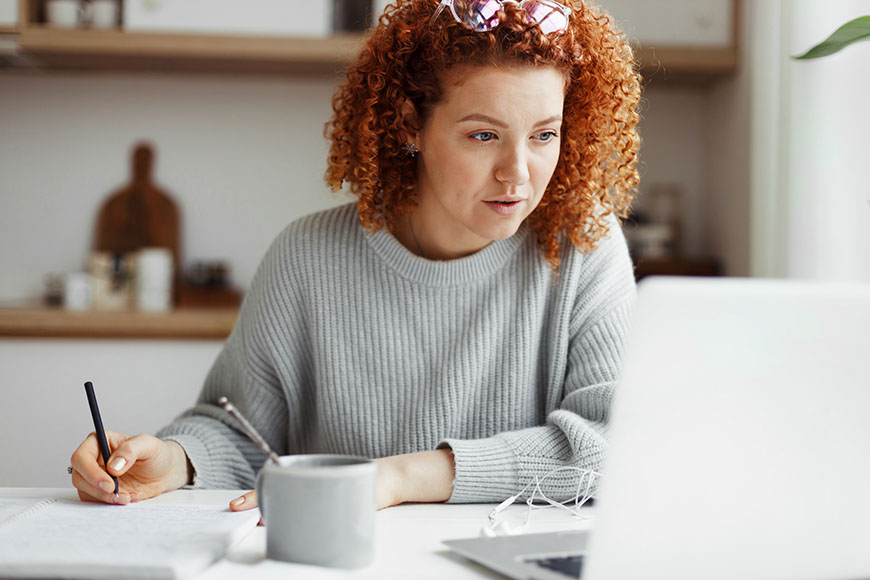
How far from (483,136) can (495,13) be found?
149 mm

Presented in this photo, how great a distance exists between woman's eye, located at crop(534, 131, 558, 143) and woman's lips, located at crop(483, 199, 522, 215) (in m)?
0.08

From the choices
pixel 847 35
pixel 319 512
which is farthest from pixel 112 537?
pixel 847 35

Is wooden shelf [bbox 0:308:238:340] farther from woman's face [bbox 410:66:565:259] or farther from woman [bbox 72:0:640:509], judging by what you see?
woman's face [bbox 410:66:565:259]

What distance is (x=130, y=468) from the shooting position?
A: 100 cm

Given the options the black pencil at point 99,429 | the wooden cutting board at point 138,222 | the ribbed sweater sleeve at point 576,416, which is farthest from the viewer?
the wooden cutting board at point 138,222

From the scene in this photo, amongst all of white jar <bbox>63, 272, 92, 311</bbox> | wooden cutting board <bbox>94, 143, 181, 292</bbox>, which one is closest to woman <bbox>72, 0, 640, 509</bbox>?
white jar <bbox>63, 272, 92, 311</bbox>

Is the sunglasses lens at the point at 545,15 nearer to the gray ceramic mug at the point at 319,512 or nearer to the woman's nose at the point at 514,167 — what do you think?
the woman's nose at the point at 514,167

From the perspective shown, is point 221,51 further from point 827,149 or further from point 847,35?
point 847,35

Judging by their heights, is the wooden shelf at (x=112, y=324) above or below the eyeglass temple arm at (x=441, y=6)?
below

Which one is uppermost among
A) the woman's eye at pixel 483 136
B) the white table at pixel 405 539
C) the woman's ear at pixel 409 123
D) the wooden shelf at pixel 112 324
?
the woman's ear at pixel 409 123

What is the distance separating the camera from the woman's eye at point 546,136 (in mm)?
1145

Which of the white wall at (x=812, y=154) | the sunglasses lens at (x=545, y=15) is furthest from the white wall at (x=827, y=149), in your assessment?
the sunglasses lens at (x=545, y=15)

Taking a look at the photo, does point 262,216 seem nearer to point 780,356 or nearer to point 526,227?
point 526,227

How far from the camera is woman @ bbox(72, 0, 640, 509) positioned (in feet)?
3.82
